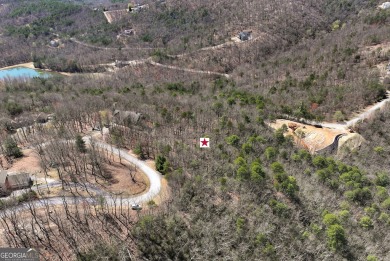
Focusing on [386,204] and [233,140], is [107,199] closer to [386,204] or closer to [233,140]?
[233,140]

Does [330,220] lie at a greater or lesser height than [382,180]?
greater

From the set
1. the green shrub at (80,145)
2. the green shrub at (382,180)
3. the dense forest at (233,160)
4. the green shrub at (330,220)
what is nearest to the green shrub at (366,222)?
the dense forest at (233,160)

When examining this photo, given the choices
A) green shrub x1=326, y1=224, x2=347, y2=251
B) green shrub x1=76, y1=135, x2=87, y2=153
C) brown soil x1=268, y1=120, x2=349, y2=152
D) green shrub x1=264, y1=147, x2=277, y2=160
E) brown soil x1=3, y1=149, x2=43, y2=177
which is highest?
green shrub x1=76, y1=135, x2=87, y2=153

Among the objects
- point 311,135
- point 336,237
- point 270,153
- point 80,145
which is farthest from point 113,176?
point 311,135

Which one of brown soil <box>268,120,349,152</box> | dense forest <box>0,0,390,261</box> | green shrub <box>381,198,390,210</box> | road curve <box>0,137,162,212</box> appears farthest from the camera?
brown soil <box>268,120,349,152</box>

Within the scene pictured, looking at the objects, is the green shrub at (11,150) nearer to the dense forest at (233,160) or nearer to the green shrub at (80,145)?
the dense forest at (233,160)

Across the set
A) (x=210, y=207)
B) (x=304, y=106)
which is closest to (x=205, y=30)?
(x=304, y=106)

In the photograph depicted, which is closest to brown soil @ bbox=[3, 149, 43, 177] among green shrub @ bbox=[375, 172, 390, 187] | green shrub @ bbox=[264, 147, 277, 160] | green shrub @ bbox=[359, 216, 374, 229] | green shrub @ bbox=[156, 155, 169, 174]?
green shrub @ bbox=[156, 155, 169, 174]

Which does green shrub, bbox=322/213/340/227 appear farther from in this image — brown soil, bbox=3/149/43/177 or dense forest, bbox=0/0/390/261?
brown soil, bbox=3/149/43/177

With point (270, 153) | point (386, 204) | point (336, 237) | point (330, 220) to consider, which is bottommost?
point (386, 204)
